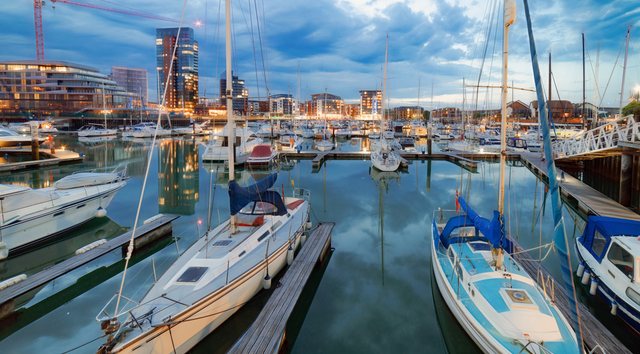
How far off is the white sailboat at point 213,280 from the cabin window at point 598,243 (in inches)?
399

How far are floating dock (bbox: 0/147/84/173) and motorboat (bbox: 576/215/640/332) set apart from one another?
45.9 m

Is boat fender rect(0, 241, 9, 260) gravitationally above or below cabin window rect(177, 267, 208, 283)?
below

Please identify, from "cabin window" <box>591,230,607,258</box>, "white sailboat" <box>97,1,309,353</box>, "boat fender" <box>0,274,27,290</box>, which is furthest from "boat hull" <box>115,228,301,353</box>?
"cabin window" <box>591,230,607,258</box>

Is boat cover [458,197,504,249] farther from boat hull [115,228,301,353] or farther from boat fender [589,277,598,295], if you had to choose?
boat hull [115,228,301,353]

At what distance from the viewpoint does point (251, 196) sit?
40.2 ft

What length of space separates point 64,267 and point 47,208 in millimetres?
5671

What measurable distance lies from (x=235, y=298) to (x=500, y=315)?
650 centimetres

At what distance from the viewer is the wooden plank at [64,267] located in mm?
10383

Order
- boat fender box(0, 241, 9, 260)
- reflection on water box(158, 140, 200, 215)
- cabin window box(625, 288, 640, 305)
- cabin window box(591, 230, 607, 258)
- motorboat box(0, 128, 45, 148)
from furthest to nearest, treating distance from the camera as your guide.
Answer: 1. motorboat box(0, 128, 45, 148)
2. reflection on water box(158, 140, 200, 215)
3. boat fender box(0, 241, 9, 260)
4. cabin window box(591, 230, 607, 258)
5. cabin window box(625, 288, 640, 305)

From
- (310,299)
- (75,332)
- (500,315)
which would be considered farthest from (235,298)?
(500,315)

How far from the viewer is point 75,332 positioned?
31.4 ft

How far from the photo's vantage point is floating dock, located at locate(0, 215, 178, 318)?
1022cm

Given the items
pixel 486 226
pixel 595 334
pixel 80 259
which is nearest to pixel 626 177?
pixel 486 226

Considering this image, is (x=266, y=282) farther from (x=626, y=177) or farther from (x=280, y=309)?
(x=626, y=177)
